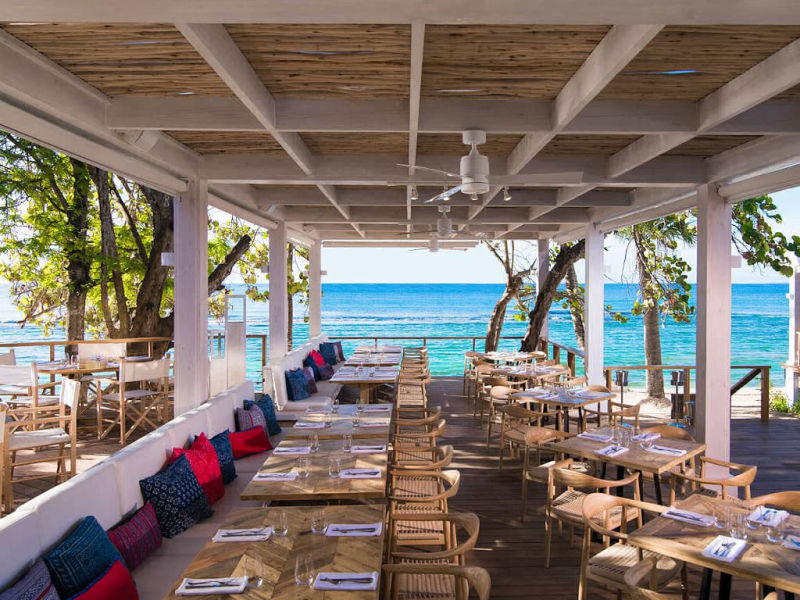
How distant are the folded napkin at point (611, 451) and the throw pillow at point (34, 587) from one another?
11.3ft

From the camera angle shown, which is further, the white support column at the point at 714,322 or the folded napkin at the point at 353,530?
the white support column at the point at 714,322

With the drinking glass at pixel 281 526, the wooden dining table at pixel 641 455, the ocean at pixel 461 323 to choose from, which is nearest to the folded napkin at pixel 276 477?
the drinking glass at pixel 281 526

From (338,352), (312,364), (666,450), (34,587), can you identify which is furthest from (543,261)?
(34,587)

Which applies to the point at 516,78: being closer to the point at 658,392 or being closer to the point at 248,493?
the point at 248,493

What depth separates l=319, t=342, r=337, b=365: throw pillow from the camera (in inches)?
469

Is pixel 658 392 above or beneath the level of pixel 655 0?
beneath

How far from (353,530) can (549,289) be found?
9516 millimetres

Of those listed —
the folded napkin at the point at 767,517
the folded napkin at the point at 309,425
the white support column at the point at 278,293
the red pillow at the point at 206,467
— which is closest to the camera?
the folded napkin at the point at 767,517

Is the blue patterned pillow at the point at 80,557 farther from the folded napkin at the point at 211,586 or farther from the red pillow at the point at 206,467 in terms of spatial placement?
the red pillow at the point at 206,467

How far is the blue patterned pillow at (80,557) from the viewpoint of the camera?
2.68 m

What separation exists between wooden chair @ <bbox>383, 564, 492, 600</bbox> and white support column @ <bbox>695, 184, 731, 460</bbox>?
3.73 metres

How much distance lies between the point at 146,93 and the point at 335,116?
1.22 m

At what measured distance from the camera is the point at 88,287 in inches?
375

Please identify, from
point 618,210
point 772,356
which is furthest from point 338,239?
point 772,356
